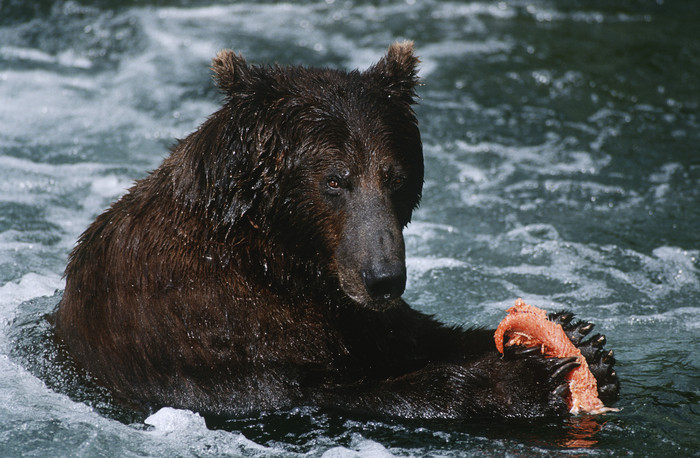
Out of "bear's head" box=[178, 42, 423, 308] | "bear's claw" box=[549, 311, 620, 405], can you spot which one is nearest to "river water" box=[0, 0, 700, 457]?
"bear's claw" box=[549, 311, 620, 405]

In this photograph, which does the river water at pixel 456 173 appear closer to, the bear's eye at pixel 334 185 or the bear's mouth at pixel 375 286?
the bear's mouth at pixel 375 286

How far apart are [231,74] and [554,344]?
7.33 feet

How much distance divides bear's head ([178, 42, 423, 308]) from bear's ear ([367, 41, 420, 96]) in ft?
0.52

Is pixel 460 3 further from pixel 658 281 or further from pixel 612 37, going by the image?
pixel 658 281

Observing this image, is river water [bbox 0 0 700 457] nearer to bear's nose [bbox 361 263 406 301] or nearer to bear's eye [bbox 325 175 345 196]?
bear's nose [bbox 361 263 406 301]

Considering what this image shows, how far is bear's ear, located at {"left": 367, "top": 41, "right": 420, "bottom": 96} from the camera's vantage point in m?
5.11

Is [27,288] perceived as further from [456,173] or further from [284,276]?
[456,173]

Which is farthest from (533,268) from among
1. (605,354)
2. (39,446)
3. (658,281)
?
(39,446)

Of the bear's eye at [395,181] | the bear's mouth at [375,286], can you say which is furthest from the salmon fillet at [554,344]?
the bear's eye at [395,181]

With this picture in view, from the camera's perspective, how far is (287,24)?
1465 centimetres

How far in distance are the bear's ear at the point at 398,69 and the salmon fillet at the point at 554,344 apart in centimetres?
136

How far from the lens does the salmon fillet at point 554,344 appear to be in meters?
4.89

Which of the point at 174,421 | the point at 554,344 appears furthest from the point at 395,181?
the point at 174,421

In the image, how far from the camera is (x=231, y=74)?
4879mm
